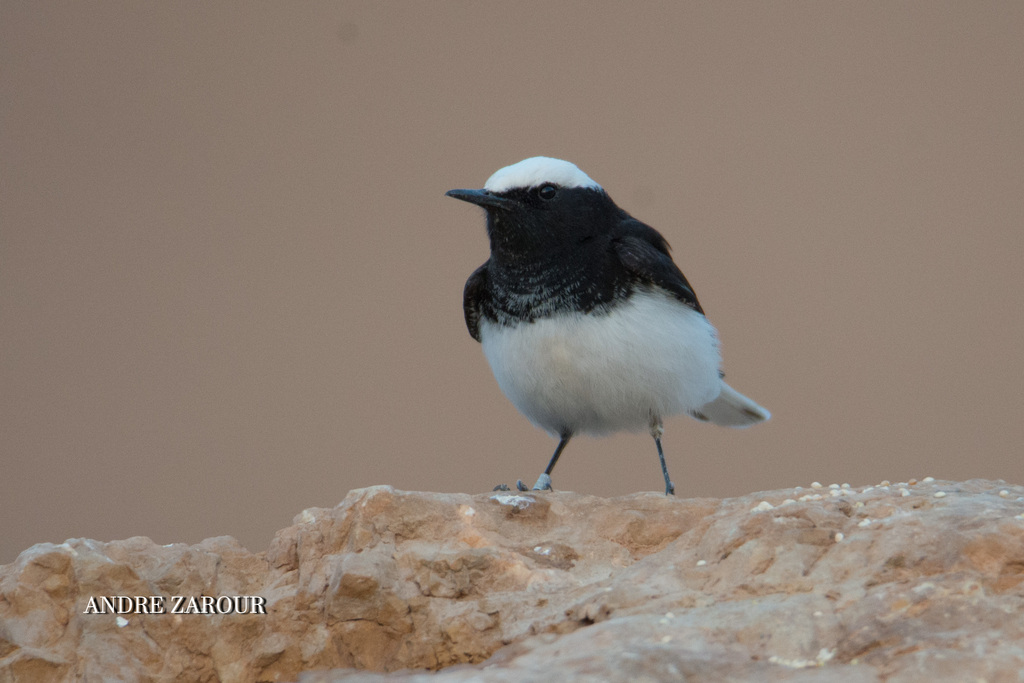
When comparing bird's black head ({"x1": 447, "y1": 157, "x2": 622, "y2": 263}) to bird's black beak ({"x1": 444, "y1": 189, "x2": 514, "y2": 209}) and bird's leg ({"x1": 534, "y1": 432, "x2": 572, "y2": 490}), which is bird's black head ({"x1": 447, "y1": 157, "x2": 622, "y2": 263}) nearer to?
bird's black beak ({"x1": 444, "y1": 189, "x2": 514, "y2": 209})

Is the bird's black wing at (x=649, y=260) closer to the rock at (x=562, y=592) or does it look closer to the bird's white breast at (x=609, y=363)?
the bird's white breast at (x=609, y=363)

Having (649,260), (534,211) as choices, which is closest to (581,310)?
(649,260)

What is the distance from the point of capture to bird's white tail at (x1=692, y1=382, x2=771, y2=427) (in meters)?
6.05

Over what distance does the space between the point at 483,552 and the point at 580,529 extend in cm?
48

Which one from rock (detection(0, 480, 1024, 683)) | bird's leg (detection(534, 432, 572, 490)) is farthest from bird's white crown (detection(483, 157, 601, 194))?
rock (detection(0, 480, 1024, 683))

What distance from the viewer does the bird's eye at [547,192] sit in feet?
16.2

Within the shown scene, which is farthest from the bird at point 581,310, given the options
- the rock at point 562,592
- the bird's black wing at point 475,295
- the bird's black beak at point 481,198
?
the rock at point 562,592

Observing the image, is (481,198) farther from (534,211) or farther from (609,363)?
(609,363)

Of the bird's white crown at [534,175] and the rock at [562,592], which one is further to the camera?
the bird's white crown at [534,175]

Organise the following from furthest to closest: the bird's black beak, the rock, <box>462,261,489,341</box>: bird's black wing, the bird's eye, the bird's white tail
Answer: the bird's white tail, <box>462,261,489,341</box>: bird's black wing, the bird's eye, the bird's black beak, the rock

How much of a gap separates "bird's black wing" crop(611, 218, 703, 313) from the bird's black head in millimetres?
153

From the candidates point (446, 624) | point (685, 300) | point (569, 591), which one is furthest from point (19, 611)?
point (685, 300)

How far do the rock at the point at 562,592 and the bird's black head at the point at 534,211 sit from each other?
4.26ft

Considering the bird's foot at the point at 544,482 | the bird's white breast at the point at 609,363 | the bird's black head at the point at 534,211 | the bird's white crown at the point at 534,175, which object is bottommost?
the bird's foot at the point at 544,482
